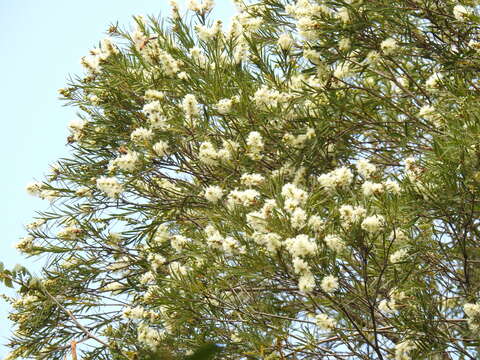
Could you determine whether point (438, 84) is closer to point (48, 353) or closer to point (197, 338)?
point (197, 338)

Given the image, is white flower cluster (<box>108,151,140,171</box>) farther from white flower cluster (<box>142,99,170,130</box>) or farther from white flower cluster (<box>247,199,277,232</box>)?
white flower cluster (<box>247,199,277,232</box>)

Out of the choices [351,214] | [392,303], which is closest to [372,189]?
[351,214]

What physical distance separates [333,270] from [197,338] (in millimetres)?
733

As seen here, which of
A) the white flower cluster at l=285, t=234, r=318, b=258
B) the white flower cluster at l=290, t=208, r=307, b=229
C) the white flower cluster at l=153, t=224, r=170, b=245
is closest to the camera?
the white flower cluster at l=285, t=234, r=318, b=258

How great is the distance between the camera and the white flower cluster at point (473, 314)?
7.47 feet

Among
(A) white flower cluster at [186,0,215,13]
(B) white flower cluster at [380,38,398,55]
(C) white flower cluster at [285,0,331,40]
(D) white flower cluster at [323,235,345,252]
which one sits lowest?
(D) white flower cluster at [323,235,345,252]

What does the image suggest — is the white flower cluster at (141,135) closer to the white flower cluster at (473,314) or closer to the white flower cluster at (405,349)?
the white flower cluster at (405,349)

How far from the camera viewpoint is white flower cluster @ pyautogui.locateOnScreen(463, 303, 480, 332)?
2275 millimetres

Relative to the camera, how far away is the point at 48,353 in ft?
10.5

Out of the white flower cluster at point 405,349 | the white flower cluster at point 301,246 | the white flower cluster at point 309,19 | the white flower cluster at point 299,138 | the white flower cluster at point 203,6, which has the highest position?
the white flower cluster at point 203,6

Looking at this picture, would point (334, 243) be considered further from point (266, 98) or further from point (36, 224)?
point (36, 224)

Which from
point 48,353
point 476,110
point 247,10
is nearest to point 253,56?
point 247,10

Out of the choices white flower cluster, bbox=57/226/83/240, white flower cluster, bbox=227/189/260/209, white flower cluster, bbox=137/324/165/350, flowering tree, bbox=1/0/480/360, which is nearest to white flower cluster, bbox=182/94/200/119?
flowering tree, bbox=1/0/480/360

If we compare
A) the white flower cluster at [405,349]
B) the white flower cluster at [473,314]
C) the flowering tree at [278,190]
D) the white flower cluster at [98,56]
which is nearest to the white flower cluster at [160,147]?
the flowering tree at [278,190]
